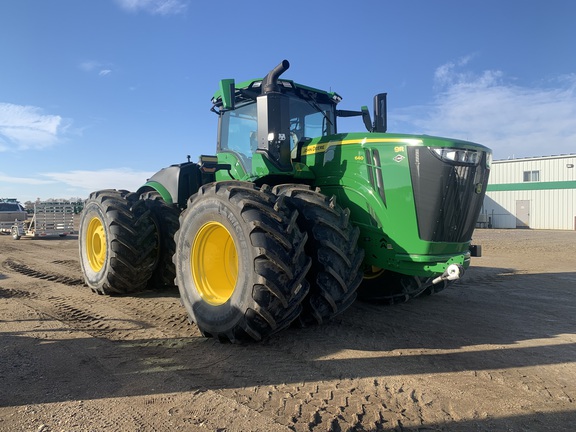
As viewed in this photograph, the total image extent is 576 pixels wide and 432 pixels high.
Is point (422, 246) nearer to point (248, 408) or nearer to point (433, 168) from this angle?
point (433, 168)

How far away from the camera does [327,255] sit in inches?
157

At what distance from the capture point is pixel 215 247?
468cm

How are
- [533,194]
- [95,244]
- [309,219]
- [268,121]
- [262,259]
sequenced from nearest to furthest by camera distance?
[262,259], [309,219], [268,121], [95,244], [533,194]

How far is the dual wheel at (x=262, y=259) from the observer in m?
3.75

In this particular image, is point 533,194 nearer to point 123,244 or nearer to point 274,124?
point 274,124

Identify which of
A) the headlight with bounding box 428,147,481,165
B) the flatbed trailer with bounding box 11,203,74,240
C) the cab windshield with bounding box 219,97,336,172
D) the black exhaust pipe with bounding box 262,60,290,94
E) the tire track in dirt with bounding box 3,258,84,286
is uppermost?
the black exhaust pipe with bounding box 262,60,290,94

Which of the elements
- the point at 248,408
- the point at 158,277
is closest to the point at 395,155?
the point at 248,408

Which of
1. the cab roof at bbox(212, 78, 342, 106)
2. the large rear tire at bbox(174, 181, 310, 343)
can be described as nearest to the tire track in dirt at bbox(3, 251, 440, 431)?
the large rear tire at bbox(174, 181, 310, 343)

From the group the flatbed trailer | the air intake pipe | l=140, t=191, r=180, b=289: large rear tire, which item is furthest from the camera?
the flatbed trailer

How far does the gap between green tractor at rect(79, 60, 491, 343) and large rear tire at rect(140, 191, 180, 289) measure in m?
1.39

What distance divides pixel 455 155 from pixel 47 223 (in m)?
18.5

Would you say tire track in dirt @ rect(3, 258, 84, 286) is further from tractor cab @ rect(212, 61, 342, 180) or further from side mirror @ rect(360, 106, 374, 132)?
side mirror @ rect(360, 106, 374, 132)

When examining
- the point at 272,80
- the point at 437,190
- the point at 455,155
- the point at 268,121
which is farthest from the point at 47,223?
the point at 455,155

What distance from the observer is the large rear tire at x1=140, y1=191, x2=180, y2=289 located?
6379 mm
